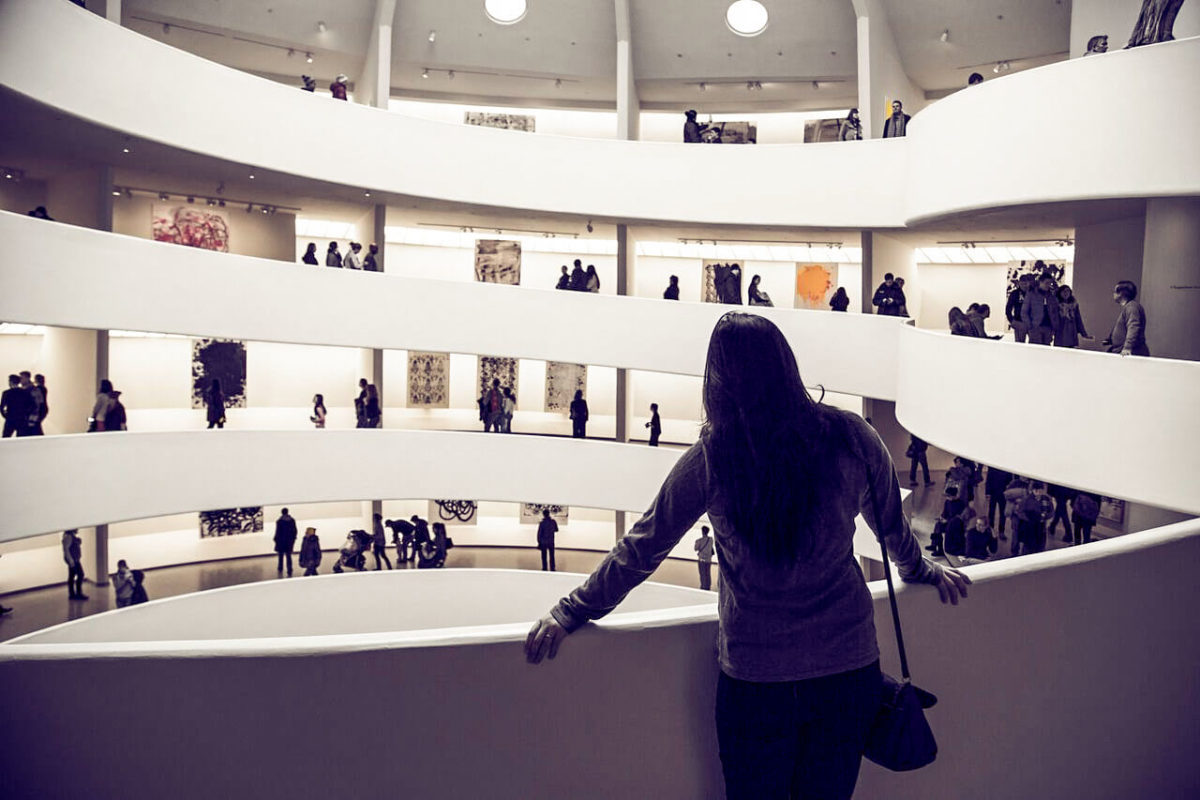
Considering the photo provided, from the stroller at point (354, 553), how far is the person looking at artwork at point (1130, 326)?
14650mm

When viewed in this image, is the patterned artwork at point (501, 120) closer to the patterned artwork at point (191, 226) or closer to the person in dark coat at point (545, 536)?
the patterned artwork at point (191, 226)

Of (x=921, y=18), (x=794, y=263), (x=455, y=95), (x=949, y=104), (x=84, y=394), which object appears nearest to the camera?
(x=949, y=104)

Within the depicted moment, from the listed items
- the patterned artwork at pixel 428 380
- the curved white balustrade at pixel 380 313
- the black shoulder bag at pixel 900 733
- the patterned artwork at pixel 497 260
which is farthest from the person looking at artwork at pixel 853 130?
the black shoulder bag at pixel 900 733

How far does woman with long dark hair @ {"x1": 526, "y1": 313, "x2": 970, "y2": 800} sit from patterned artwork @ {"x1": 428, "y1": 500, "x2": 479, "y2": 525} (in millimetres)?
21672

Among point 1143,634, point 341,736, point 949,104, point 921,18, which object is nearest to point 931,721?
point 1143,634

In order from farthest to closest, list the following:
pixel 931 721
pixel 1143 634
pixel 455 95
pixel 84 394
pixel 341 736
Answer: pixel 455 95, pixel 84 394, pixel 1143 634, pixel 931 721, pixel 341 736

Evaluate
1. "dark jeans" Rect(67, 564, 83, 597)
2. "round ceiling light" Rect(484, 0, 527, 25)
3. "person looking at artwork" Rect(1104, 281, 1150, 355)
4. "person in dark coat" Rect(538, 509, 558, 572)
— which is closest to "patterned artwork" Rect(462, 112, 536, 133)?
"round ceiling light" Rect(484, 0, 527, 25)

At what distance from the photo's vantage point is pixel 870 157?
18047mm

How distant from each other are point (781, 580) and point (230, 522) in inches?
846

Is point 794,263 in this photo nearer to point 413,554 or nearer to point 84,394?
point 413,554

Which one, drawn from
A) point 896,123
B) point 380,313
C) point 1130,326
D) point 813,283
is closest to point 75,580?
point 380,313

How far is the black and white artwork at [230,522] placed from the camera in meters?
21.2

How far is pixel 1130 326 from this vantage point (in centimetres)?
1032

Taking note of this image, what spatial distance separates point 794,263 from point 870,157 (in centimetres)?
696
